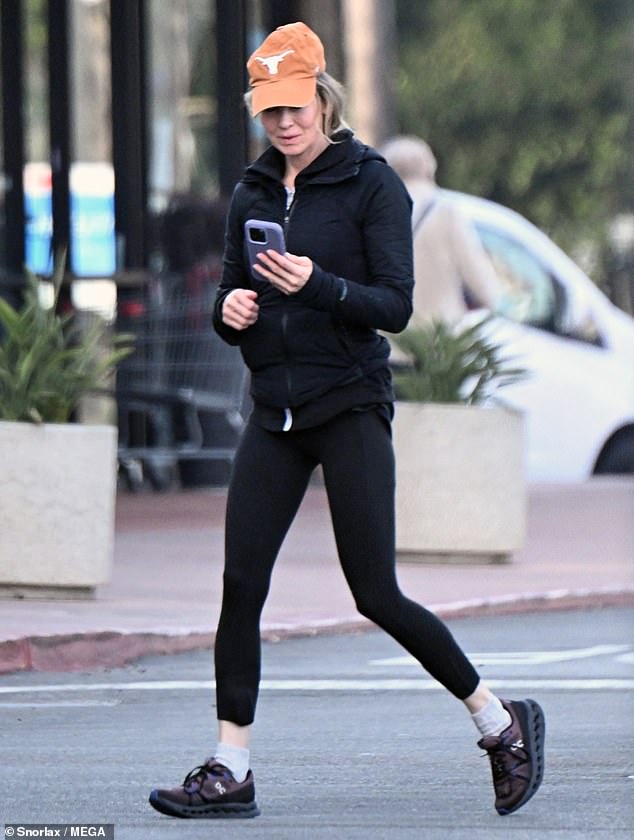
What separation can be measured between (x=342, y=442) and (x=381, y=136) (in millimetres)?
11853

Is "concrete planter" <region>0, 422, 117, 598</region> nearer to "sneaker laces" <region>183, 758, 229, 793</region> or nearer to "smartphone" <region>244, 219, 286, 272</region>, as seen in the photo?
"sneaker laces" <region>183, 758, 229, 793</region>

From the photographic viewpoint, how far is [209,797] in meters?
5.72

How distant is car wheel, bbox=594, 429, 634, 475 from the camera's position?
18375 mm

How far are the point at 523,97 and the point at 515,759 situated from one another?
1369 inches

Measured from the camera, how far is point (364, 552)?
5.79m

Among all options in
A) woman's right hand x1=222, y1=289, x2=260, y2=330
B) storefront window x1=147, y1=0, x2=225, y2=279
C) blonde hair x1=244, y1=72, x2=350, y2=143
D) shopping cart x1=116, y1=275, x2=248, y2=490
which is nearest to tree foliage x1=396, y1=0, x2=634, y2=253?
storefront window x1=147, y1=0, x2=225, y2=279

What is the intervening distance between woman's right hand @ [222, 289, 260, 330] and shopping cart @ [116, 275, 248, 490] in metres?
9.44

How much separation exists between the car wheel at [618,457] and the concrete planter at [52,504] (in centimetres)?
881

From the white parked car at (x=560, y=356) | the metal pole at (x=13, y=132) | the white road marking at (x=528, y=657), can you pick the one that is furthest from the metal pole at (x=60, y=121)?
the white road marking at (x=528, y=657)

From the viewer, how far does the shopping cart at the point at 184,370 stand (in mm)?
15625

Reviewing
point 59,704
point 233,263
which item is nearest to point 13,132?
point 59,704

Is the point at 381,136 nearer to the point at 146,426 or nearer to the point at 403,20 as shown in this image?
the point at 146,426

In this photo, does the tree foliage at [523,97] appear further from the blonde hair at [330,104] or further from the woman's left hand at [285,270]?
the woman's left hand at [285,270]

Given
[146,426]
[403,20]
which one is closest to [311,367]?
[146,426]
